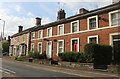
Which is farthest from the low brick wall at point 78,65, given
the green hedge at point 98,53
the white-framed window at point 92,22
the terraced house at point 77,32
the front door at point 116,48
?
the white-framed window at point 92,22

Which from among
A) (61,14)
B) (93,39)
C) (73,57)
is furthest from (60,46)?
(93,39)

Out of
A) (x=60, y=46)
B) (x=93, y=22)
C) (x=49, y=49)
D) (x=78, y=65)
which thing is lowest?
(x=78, y=65)

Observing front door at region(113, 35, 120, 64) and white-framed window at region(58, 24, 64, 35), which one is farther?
white-framed window at region(58, 24, 64, 35)

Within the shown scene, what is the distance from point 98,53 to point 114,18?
16.1ft

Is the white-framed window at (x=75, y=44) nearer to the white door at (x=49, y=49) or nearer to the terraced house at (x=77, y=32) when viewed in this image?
the terraced house at (x=77, y=32)

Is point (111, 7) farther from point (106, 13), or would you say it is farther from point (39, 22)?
point (39, 22)

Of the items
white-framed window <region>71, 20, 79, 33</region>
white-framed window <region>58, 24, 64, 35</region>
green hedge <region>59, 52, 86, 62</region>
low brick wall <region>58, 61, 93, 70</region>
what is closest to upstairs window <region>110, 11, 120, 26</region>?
green hedge <region>59, 52, 86, 62</region>

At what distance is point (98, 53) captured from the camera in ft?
74.4

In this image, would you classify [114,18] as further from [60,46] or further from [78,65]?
[60,46]

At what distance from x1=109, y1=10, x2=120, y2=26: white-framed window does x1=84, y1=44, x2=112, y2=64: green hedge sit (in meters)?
2.92

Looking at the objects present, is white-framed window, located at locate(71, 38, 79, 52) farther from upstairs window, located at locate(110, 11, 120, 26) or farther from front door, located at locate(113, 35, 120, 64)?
front door, located at locate(113, 35, 120, 64)

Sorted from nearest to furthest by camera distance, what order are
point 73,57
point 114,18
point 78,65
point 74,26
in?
point 78,65, point 114,18, point 73,57, point 74,26

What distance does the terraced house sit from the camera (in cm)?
2477

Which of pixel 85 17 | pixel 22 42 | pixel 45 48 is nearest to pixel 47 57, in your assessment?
pixel 45 48
